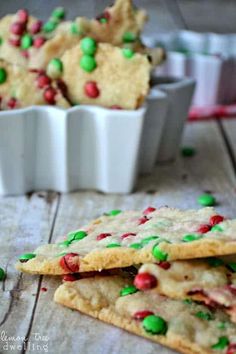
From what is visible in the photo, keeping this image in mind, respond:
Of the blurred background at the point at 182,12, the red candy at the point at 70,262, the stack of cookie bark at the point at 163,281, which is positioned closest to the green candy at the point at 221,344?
the stack of cookie bark at the point at 163,281

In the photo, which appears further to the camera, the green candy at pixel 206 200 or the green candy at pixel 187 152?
the green candy at pixel 187 152

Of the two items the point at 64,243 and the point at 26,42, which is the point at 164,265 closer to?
the point at 64,243

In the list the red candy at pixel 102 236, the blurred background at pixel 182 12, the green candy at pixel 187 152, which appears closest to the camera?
the red candy at pixel 102 236

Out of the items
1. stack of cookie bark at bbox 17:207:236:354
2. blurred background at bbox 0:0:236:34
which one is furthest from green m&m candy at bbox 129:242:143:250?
blurred background at bbox 0:0:236:34

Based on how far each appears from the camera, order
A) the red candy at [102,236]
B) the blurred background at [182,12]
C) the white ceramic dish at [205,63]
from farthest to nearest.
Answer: the blurred background at [182,12] < the white ceramic dish at [205,63] < the red candy at [102,236]

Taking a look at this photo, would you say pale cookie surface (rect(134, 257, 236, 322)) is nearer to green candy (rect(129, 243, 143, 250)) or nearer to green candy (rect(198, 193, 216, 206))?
green candy (rect(129, 243, 143, 250))

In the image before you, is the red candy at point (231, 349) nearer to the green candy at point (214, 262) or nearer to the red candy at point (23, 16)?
the green candy at point (214, 262)

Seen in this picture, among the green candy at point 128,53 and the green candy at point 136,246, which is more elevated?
the green candy at point 128,53

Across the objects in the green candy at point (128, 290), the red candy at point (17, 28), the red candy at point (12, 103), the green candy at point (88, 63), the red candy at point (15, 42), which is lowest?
the green candy at point (128, 290)

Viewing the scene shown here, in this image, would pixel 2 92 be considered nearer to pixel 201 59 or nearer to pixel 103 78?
pixel 103 78
